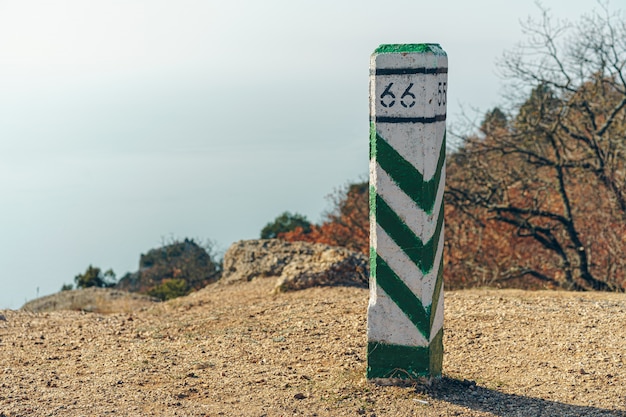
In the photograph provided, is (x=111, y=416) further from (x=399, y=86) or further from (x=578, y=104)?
(x=578, y=104)

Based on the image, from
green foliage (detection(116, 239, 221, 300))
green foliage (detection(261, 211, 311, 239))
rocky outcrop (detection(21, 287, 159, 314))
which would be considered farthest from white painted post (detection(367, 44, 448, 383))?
green foliage (detection(261, 211, 311, 239))

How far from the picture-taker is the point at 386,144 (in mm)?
4621

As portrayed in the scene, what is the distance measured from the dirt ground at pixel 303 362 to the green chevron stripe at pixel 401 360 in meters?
0.10

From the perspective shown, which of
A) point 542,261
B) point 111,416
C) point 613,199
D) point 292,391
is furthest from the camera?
point 542,261

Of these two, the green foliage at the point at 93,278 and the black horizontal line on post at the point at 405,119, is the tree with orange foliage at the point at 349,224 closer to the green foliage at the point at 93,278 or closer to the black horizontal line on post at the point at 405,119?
the green foliage at the point at 93,278

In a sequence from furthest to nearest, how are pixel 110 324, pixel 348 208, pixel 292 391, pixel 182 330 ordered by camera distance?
pixel 348 208 → pixel 110 324 → pixel 182 330 → pixel 292 391

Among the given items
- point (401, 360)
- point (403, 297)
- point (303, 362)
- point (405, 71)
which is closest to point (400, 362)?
point (401, 360)

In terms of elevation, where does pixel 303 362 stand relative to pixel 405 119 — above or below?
below

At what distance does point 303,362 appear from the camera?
5.53m

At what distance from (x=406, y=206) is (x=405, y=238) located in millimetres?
201

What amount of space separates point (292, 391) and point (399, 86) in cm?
204

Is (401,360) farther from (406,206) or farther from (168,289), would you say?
(168,289)

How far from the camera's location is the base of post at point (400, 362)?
4.77m

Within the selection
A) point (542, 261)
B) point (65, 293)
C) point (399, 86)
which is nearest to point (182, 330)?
point (399, 86)
